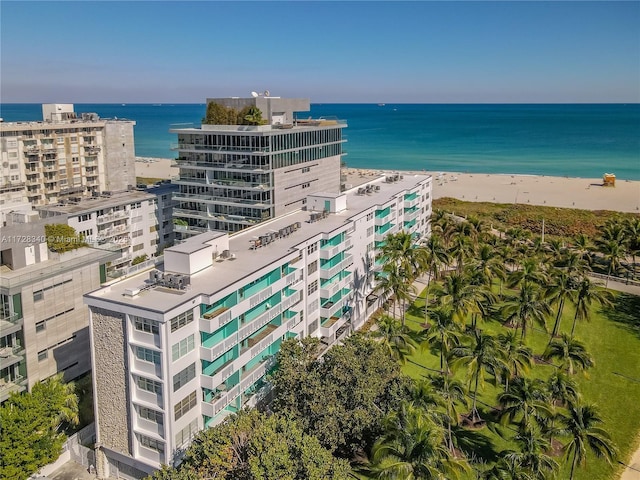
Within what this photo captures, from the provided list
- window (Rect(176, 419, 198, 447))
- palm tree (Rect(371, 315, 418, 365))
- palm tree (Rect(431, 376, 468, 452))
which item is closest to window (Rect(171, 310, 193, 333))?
window (Rect(176, 419, 198, 447))

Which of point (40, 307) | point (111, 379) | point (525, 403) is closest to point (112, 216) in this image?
point (40, 307)

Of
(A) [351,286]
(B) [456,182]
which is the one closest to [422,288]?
(A) [351,286]

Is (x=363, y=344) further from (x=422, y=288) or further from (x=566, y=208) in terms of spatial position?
(x=566, y=208)

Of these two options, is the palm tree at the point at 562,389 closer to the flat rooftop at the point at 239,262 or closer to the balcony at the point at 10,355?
the flat rooftop at the point at 239,262

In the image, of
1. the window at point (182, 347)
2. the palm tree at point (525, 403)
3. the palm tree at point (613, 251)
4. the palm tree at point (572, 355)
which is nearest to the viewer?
the window at point (182, 347)

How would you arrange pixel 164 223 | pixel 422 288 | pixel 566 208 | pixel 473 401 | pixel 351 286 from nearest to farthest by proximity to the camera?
pixel 473 401 < pixel 351 286 < pixel 422 288 < pixel 164 223 < pixel 566 208

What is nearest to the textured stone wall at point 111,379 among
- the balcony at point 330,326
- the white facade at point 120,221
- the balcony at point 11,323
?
the balcony at point 11,323
